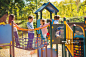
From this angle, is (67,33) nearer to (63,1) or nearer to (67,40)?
(67,40)

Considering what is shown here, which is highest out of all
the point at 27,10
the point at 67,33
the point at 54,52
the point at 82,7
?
the point at 82,7

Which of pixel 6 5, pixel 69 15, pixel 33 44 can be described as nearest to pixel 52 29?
pixel 33 44

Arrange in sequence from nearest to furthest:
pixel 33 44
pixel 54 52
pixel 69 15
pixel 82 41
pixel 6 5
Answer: pixel 82 41, pixel 33 44, pixel 54 52, pixel 6 5, pixel 69 15

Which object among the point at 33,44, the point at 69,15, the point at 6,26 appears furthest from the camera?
the point at 69,15

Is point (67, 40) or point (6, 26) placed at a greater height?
point (6, 26)

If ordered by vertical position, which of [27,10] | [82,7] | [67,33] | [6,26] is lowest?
[67,33]

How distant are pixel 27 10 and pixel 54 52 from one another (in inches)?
212

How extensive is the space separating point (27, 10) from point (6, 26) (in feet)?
18.0

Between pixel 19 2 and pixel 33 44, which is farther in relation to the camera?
pixel 19 2

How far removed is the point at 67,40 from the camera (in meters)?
3.26

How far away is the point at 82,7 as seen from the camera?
16.7m

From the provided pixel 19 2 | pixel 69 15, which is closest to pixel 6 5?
pixel 19 2

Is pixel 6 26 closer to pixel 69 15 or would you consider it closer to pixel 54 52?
pixel 54 52

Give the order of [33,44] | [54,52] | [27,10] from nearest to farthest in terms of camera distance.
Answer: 1. [33,44]
2. [54,52]
3. [27,10]
